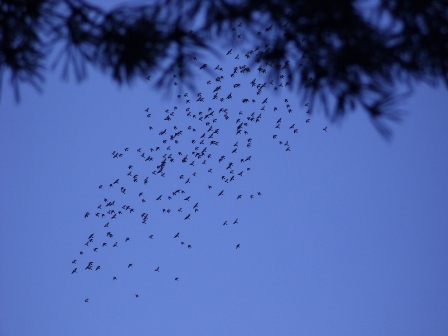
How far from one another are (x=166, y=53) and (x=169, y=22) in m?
0.17

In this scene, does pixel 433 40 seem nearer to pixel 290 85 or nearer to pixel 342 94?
pixel 342 94

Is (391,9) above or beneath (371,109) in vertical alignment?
above

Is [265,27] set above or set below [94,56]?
below

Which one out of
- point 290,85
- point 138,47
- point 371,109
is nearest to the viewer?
point 371,109

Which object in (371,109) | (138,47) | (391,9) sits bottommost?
(371,109)

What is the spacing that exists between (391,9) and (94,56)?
5.15ft

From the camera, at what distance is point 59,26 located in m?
2.21

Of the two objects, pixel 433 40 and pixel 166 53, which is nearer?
pixel 433 40

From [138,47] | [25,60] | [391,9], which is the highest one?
[25,60]

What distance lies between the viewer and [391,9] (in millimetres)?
2074

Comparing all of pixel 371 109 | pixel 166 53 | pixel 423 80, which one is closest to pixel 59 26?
pixel 166 53

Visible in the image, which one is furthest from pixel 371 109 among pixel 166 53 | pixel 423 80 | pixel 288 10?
pixel 166 53

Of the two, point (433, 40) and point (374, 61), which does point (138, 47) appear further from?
point (433, 40)

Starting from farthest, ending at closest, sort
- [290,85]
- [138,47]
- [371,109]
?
[290,85]
[138,47]
[371,109]
